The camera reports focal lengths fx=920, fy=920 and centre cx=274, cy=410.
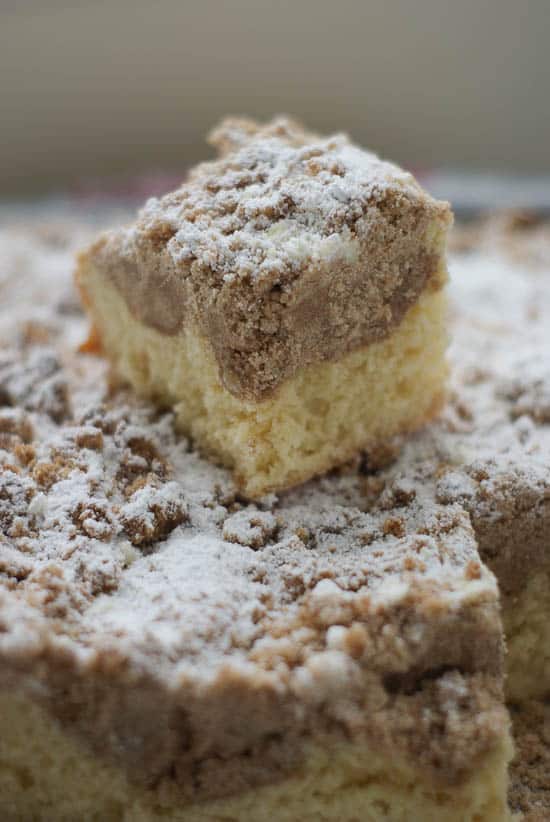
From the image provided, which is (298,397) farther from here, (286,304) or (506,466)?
(506,466)

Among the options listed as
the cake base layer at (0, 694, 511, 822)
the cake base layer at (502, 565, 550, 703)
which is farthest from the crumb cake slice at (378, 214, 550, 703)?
the cake base layer at (0, 694, 511, 822)

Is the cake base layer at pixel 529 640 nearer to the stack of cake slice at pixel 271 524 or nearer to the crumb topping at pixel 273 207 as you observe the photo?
the stack of cake slice at pixel 271 524

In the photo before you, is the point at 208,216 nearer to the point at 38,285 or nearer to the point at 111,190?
the point at 38,285

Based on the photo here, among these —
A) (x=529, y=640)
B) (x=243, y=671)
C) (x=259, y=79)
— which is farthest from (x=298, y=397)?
(x=259, y=79)

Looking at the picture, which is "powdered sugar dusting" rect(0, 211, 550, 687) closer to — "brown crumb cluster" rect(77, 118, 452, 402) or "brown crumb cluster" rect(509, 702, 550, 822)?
"brown crumb cluster" rect(77, 118, 452, 402)

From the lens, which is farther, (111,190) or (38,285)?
(111,190)

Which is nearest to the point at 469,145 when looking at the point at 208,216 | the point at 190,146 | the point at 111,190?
the point at 190,146

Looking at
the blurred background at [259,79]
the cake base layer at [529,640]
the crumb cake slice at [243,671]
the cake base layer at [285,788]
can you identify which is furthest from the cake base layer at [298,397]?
the blurred background at [259,79]
